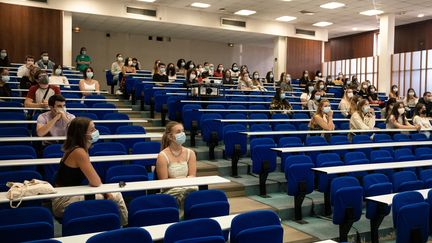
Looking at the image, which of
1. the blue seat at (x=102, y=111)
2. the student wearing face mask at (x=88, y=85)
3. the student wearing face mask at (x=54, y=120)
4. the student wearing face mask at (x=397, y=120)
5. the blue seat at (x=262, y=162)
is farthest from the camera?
the student wearing face mask at (x=88, y=85)

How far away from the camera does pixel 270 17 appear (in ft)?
55.0

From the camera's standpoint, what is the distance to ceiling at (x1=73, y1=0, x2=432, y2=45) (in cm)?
1401

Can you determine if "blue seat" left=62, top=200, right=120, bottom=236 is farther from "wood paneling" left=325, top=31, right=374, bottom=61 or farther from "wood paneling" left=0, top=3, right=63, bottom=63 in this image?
"wood paneling" left=325, top=31, right=374, bottom=61

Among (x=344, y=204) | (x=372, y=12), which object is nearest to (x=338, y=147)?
(x=344, y=204)

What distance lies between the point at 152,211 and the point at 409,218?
232cm

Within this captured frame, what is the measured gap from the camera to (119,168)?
4168mm

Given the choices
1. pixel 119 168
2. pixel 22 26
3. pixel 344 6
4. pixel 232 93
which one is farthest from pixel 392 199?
pixel 22 26

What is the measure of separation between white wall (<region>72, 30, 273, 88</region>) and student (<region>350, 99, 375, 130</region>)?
12.2 m

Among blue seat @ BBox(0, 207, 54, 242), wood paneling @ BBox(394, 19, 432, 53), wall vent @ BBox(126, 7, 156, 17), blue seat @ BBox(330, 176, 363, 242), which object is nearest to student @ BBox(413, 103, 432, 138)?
blue seat @ BBox(330, 176, 363, 242)

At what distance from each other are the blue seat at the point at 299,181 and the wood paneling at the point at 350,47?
15.0 m

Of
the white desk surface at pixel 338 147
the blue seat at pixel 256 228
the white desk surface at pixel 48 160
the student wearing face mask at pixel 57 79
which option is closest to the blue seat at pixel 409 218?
the blue seat at pixel 256 228

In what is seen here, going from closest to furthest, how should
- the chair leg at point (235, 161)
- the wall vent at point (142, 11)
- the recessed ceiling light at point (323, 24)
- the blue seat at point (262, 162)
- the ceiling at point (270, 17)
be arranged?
the blue seat at point (262, 162), the chair leg at point (235, 161), the ceiling at point (270, 17), the wall vent at point (142, 11), the recessed ceiling light at point (323, 24)

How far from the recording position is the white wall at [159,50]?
17.7m

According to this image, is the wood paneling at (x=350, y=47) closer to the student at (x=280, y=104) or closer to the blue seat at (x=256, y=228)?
the student at (x=280, y=104)
